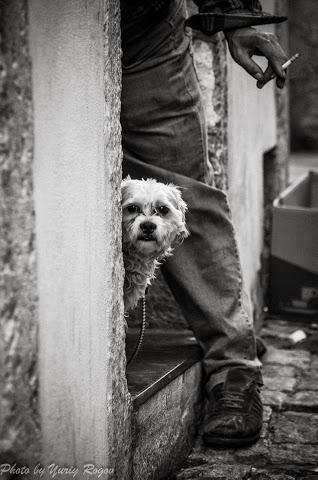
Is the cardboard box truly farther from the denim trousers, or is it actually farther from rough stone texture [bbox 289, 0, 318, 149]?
rough stone texture [bbox 289, 0, 318, 149]

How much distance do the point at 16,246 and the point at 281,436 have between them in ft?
6.30

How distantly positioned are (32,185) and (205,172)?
5.09 feet

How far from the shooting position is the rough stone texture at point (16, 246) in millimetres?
1993

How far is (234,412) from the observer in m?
3.46

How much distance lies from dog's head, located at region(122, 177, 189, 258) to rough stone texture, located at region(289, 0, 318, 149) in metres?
9.17

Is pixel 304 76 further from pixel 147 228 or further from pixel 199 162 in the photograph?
pixel 147 228

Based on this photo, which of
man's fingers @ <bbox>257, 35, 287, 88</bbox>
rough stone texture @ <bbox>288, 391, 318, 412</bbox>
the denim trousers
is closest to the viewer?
man's fingers @ <bbox>257, 35, 287, 88</bbox>

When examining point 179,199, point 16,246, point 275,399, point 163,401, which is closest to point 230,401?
point 163,401

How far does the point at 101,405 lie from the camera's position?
247 centimetres

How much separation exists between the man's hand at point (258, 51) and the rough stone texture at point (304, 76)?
8.81m

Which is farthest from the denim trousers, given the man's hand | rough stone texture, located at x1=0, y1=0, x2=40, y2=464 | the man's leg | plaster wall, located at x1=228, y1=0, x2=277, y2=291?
rough stone texture, located at x1=0, y1=0, x2=40, y2=464

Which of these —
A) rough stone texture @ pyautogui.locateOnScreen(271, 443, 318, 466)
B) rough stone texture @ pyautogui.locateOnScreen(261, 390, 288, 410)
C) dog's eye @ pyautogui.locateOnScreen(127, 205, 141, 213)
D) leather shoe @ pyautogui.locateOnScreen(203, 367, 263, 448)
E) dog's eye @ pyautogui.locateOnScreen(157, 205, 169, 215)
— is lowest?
rough stone texture @ pyautogui.locateOnScreen(261, 390, 288, 410)

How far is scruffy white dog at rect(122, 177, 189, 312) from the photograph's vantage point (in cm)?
310

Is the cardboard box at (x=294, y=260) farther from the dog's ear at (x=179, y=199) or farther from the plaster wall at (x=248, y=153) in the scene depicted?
the dog's ear at (x=179, y=199)
